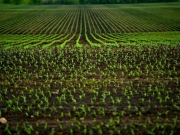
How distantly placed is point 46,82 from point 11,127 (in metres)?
4.47

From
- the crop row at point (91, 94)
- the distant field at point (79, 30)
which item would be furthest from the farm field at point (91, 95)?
the distant field at point (79, 30)

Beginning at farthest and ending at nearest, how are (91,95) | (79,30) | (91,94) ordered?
(79,30), (91,94), (91,95)

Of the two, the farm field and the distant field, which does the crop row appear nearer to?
the farm field

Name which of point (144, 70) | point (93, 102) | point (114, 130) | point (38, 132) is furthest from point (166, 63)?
point (38, 132)

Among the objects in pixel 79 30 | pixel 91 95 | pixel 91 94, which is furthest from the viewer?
pixel 79 30

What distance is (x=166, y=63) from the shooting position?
15.4 m

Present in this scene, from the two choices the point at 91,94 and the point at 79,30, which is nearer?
the point at 91,94

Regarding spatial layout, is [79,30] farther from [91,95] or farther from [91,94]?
[91,95]

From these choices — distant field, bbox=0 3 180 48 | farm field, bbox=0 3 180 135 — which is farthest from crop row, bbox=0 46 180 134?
distant field, bbox=0 3 180 48

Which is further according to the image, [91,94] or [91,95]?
[91,94]

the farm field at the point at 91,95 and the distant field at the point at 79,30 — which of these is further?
the distant field at the point at 79,30

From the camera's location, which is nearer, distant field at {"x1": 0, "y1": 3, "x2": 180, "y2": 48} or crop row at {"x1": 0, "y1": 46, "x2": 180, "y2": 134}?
crop row at {"x1": 0, "y1": 46, "x2": 180, "y2": 134}

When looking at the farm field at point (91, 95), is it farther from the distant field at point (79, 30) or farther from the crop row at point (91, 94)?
the distant field at point (79, 30)

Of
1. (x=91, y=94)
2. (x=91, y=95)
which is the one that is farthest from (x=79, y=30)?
(x=91, y=95)
